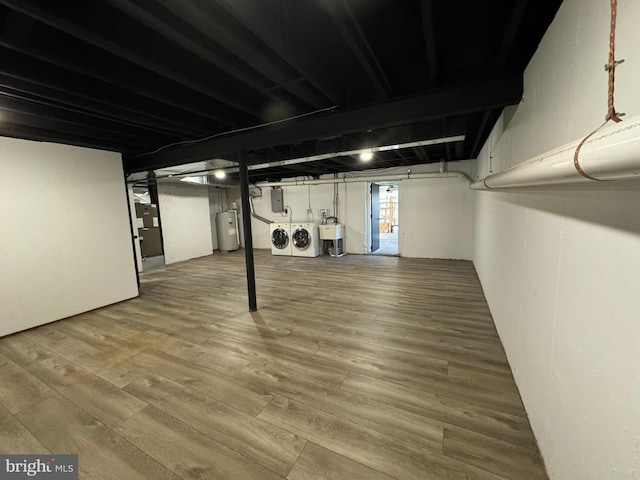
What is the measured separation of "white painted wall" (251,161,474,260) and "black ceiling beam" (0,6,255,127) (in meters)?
4.86

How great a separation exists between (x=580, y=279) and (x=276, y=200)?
290 inches

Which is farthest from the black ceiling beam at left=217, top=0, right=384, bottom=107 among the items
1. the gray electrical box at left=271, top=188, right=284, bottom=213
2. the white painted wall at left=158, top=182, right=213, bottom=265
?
the white painted wall at left=158, top=182, right=213, bottom=265

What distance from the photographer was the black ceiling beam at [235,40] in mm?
1281

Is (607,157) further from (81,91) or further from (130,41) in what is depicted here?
(81,91)

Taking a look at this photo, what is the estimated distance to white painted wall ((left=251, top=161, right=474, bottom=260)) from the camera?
585cm

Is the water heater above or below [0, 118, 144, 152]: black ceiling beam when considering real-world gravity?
below

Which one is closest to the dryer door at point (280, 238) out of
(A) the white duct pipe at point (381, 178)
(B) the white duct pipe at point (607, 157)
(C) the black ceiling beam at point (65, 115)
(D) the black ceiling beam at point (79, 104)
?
(A) the white duct pipe at point (381, 178)

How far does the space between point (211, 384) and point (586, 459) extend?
2080mm

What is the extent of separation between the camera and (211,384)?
6.45ft

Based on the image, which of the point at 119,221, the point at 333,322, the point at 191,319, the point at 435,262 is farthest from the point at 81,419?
the point at 435,262

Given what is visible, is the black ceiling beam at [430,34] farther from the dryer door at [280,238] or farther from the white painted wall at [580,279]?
the dryer door at [280,238]

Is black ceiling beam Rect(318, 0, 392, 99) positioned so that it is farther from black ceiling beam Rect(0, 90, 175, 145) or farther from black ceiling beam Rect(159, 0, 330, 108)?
black ceiling beam Rect(0, 90, 175, 145)

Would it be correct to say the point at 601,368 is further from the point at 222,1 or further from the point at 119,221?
the point at 119,221

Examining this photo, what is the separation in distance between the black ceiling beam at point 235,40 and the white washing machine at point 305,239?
4821mm
